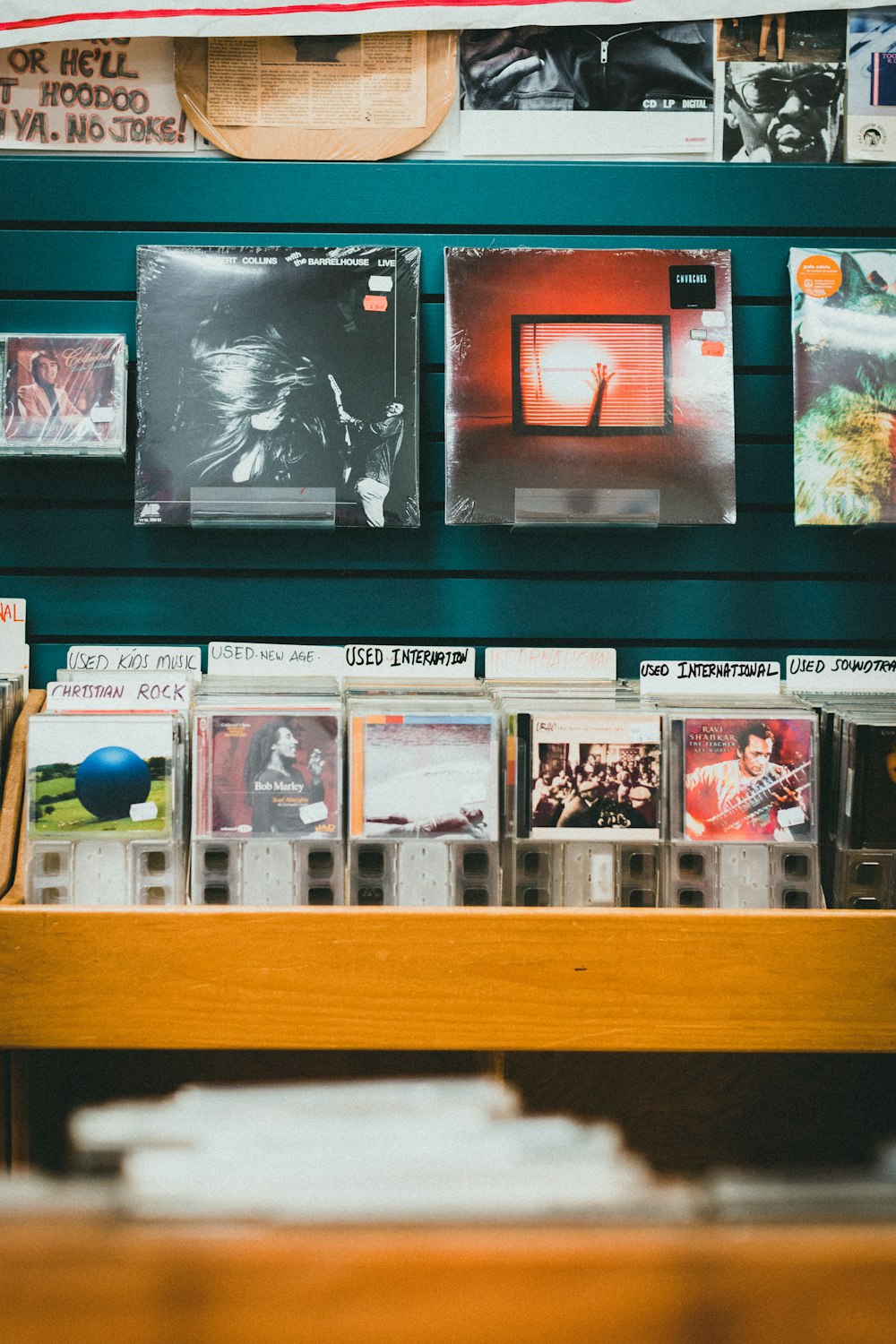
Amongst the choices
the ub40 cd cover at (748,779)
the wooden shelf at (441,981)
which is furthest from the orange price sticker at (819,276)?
the wooden shelf at (441,981)

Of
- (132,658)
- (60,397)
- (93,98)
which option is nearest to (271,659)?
(132,658)

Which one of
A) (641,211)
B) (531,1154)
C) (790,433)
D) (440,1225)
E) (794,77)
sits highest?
(794,77)

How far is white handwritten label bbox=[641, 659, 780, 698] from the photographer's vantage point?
2047 mm

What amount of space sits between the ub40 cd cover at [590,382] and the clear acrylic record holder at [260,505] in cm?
26

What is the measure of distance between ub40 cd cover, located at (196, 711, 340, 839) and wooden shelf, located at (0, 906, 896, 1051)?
179 millimetres

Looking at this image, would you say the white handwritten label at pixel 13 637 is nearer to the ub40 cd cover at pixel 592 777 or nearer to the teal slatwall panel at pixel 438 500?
the teal slatwall panel at pixel 438 500

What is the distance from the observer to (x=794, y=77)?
78.0 inches

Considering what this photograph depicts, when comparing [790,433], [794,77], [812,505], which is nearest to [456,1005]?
[812,505]

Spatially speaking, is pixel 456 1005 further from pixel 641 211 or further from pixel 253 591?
pixel 641 211

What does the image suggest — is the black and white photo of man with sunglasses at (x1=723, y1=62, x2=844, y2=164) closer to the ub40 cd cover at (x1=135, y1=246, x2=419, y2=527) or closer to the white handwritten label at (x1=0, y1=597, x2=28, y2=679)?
the ub40 cd cover at (x1=135, y1=246, x2=419, y2=527)

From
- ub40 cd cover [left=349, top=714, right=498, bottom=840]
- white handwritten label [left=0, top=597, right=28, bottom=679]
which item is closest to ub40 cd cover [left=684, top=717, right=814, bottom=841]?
ub40 cd cover [left=349, top=714, right=498, bottom=840]

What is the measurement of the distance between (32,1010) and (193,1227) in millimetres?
1066

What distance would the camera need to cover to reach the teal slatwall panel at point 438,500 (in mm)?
1997

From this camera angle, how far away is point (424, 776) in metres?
1.64
